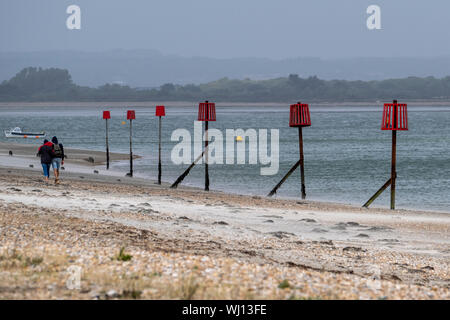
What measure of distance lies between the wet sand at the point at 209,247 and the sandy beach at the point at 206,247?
0.09ft

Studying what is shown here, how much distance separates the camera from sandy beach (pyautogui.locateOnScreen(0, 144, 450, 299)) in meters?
10.1

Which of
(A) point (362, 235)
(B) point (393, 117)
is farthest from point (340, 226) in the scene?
(B) point (393, 117)

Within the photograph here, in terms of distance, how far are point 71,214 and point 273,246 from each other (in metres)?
5.05

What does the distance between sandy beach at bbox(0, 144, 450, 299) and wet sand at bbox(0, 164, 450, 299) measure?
3cm

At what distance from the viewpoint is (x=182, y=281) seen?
10.2 meters

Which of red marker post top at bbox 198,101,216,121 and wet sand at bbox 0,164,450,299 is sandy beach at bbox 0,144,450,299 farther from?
red marker post top at bbox 198,101,216,121

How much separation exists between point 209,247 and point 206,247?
0.26 ft

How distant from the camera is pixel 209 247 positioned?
15.1m

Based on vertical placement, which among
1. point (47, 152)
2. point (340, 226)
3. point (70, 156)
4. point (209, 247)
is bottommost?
point (70, 156)

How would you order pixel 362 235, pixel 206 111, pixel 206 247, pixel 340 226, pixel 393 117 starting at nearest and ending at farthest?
pixel 206 247
pixel 362 235
pixel 340 226
pixel 393 117
pixel 206 111

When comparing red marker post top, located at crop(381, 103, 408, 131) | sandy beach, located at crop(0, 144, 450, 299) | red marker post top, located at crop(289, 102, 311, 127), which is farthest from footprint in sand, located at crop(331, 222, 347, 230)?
red marker post top, located at crop(289, 102, 311, 127)

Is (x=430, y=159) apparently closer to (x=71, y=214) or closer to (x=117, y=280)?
(x=71, y=214)

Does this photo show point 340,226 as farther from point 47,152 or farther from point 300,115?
point 47,152

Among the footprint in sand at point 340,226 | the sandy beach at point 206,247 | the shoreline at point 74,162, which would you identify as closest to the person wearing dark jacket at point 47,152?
the sandy beach at point 206,247
